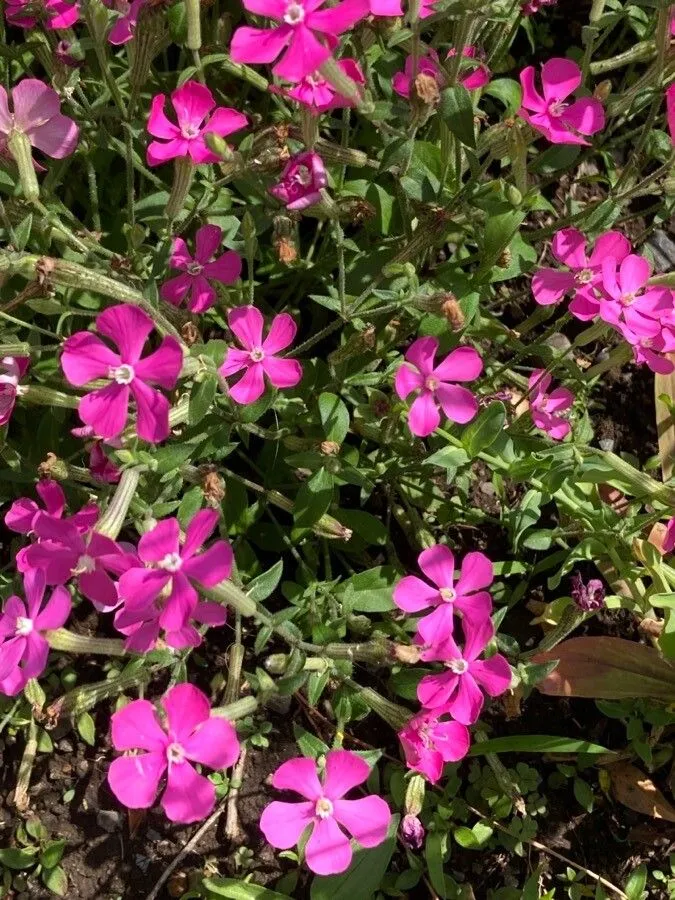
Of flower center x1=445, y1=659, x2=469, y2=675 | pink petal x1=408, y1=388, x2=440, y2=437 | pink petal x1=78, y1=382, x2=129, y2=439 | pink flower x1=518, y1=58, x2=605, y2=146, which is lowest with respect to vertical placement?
flower center x1=445, y1=659, x2=469, y2=675

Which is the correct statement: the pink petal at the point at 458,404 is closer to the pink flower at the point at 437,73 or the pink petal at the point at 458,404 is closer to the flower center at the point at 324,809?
the pink flower at the point at 437,73

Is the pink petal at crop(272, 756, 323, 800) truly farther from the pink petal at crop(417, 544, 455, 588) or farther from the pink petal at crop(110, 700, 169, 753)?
the pink petal at crop(417, 544, 455, 588)

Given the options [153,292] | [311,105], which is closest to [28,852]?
[153,292]

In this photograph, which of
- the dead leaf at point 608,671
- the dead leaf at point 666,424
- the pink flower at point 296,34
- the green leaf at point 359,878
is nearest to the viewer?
the pink flower at point 296,34

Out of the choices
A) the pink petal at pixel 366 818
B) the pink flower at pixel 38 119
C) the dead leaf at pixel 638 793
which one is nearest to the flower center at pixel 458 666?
the pink petal at pixel 366 818

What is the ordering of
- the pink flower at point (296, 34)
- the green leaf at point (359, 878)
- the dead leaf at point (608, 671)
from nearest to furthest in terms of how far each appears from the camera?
the pink flower at point (296, 34)
the green leaf at point (359, 878)
the dead leaf at point (608, 671)

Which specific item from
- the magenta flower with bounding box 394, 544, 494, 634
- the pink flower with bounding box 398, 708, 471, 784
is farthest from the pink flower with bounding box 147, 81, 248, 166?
the pink flower with bounding box 398, 708, 471, 784
